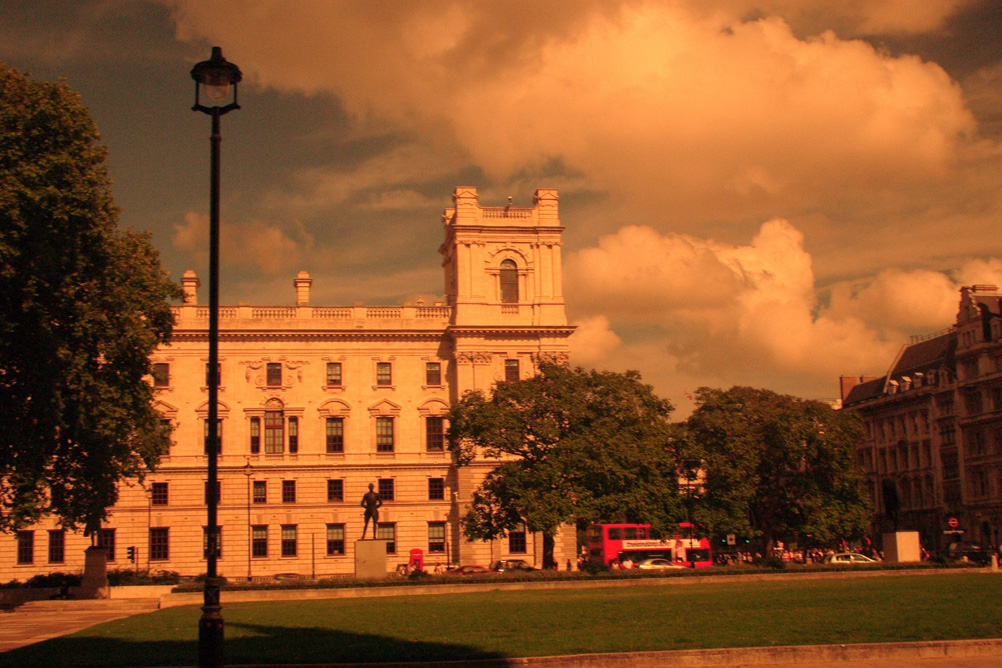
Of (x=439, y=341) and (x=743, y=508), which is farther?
(x=439, y=341)

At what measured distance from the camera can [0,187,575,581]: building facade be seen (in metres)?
73.4

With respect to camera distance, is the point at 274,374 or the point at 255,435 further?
the point at 274,374

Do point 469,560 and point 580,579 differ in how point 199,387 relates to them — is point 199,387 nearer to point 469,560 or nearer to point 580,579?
point 469,560

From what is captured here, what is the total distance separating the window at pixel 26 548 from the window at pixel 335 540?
19708 mm

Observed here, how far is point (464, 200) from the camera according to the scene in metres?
77.7

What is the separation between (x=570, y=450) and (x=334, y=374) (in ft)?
84.9

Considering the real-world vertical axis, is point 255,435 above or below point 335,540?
above

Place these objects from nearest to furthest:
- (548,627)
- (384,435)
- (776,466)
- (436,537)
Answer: (548,627), (776,466), (436,537), (384,435)

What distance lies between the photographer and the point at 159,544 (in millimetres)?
73188

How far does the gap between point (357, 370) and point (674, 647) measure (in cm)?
5908

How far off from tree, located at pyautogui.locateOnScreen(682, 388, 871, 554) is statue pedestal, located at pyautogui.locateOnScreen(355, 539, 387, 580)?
19.8 metres

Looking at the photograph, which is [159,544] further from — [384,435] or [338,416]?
[384,435]

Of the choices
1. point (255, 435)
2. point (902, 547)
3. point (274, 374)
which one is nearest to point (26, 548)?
point (255, 435)

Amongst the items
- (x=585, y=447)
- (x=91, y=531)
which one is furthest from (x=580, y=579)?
(x=91, y=531)
